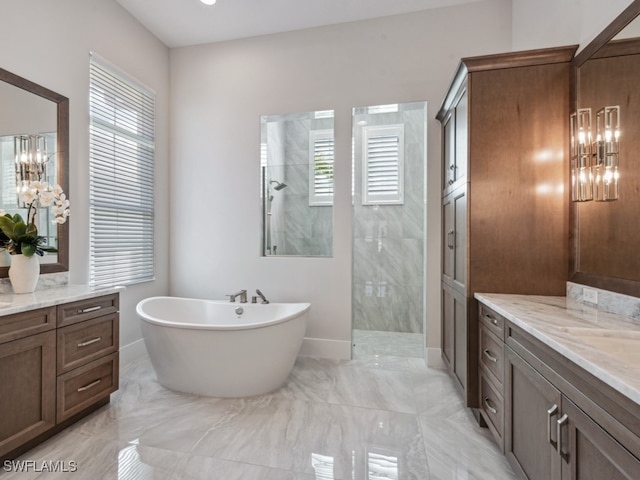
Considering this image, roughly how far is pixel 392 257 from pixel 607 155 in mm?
2434

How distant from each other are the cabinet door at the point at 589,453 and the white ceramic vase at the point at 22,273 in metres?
2.85

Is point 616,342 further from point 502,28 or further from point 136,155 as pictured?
point 136,155

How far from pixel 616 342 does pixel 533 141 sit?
4.05 feet

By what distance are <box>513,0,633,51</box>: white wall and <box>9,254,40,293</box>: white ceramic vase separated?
11.7 feet

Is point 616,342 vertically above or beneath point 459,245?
beneath

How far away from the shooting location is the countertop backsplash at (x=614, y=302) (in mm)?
1398

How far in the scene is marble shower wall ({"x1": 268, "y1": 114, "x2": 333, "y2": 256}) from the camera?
10.9 feet

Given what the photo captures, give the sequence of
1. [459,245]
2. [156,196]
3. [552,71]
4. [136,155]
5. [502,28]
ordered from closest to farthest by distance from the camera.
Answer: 1. [552,71]
2. [459,245]
3. [502,28]
4. [136,155]
5. [156,196]

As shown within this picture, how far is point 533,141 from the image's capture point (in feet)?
6.26

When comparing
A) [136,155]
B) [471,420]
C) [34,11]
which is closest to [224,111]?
[136,155]

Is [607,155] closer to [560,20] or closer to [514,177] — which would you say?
[514,177]

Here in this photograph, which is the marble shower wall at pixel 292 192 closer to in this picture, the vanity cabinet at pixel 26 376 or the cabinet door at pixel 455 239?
the cabinet door at pixel 455 239

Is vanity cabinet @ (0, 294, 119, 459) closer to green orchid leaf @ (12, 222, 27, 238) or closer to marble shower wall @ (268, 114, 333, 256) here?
green orchid leaf @ (12, 222, 27, 238)

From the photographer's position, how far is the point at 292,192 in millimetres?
3420
